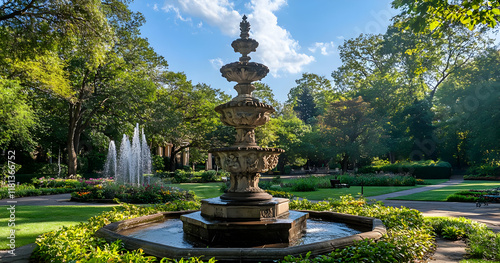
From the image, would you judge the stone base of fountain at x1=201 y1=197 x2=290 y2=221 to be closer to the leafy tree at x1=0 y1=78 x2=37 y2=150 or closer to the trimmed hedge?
the leafy tree at x1=0 y1=78 x2=37 y2=150

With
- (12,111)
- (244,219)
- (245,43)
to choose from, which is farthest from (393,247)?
(12,111)

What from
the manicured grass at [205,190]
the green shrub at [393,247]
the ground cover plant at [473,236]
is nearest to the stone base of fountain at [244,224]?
the green shrub at [393,247]

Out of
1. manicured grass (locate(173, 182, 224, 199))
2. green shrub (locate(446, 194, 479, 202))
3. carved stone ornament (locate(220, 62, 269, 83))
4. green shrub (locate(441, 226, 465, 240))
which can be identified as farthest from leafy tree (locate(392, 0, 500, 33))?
manicured grass (locate(173, 182, 224, 199))

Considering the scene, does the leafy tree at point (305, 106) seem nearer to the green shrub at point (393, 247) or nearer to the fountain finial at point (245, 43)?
the fountain finial at point (245, 43)

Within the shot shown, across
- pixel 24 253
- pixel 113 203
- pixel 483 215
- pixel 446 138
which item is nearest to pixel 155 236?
pixel 24 253

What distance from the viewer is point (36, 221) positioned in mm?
9539

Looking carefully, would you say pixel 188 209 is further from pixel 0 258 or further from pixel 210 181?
pixel 210 181

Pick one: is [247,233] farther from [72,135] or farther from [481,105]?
[481,105]

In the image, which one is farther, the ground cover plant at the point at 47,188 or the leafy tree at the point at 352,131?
the leafy tree at the point at 352,131

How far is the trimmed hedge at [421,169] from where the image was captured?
111 feet

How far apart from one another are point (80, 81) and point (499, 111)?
3378 centimetres

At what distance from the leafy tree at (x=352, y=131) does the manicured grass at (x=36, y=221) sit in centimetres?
2578

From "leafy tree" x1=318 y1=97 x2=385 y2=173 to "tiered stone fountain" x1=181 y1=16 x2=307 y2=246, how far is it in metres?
26.7

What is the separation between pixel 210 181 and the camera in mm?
33438
